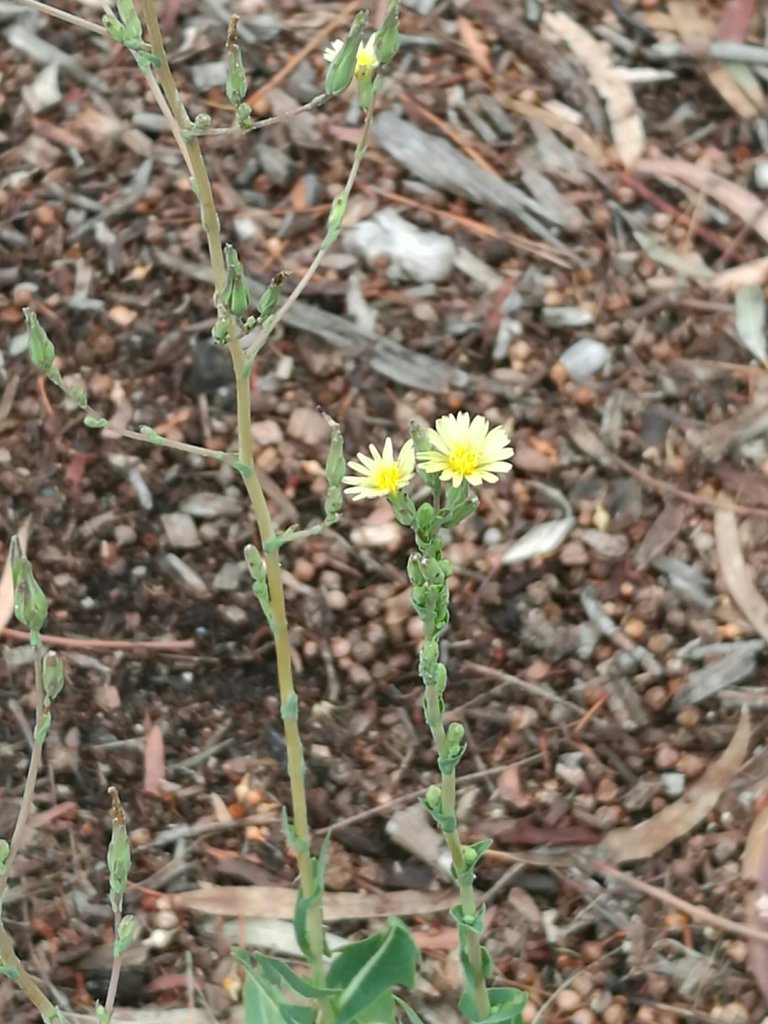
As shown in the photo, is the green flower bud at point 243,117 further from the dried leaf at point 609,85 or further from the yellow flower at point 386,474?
the dried leaf at point 609,85

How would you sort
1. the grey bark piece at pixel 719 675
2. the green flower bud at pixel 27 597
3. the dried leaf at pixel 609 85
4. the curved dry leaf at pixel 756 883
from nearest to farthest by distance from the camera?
1. the green flower bud at pixel 27 597
2. the curved dry leaf at pixel 756 883
3. the grey bark piece at pixel 719 675
4. the dried leaf at pixel 609 85

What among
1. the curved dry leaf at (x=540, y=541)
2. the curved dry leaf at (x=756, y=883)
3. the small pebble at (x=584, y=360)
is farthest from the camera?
the small pebble at (x=584, y=360)

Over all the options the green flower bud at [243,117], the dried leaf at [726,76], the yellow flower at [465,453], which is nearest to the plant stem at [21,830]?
the yellow flower at [465,453]

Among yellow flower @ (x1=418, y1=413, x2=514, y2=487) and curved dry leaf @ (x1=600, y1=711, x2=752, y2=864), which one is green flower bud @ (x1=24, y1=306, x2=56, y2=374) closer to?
yellow flower @ (x1=418, y1=413, x2=514, y2=487)

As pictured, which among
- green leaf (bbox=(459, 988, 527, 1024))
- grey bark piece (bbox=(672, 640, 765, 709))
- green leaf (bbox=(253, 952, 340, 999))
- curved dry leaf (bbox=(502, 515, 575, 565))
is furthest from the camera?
curved dry leaf (bbox=(502, 515, 575, 565))

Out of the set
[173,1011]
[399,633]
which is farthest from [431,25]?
[173,1011]

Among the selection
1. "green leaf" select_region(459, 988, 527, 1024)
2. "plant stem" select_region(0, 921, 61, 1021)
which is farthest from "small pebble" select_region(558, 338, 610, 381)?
"plant stem" select_region(0, 921, 61, 1021)

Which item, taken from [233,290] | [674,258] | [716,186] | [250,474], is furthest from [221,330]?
[716,186]
